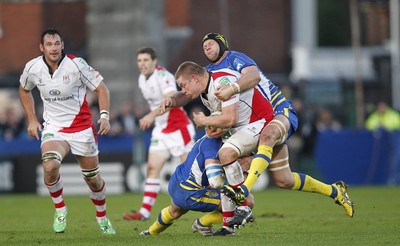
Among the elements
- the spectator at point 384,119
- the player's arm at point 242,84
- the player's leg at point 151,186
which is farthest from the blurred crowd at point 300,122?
the player's arm at point 242,84

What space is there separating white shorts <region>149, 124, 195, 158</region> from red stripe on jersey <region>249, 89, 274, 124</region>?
3962mm

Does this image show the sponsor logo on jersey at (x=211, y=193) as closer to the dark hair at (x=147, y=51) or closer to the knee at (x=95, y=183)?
the knee at (x=95, y=183)

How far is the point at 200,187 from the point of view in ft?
41.3

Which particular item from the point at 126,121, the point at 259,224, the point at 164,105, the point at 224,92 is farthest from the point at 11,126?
the point at 224,92

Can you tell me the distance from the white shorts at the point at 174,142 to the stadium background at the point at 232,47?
253 inches

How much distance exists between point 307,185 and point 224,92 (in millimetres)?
1975

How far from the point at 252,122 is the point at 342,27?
181ft

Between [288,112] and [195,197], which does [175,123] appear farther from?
[195,197]

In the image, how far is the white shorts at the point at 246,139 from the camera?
492 inches

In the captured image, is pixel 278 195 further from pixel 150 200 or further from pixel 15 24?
pixel 15 24

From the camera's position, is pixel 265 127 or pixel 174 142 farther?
pixel 174 142

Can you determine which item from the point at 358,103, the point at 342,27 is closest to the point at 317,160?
the point at 358,103

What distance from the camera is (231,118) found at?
1225cm

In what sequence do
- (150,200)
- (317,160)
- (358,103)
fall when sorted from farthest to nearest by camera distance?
(358,103) < (317,160) < (150,200)
